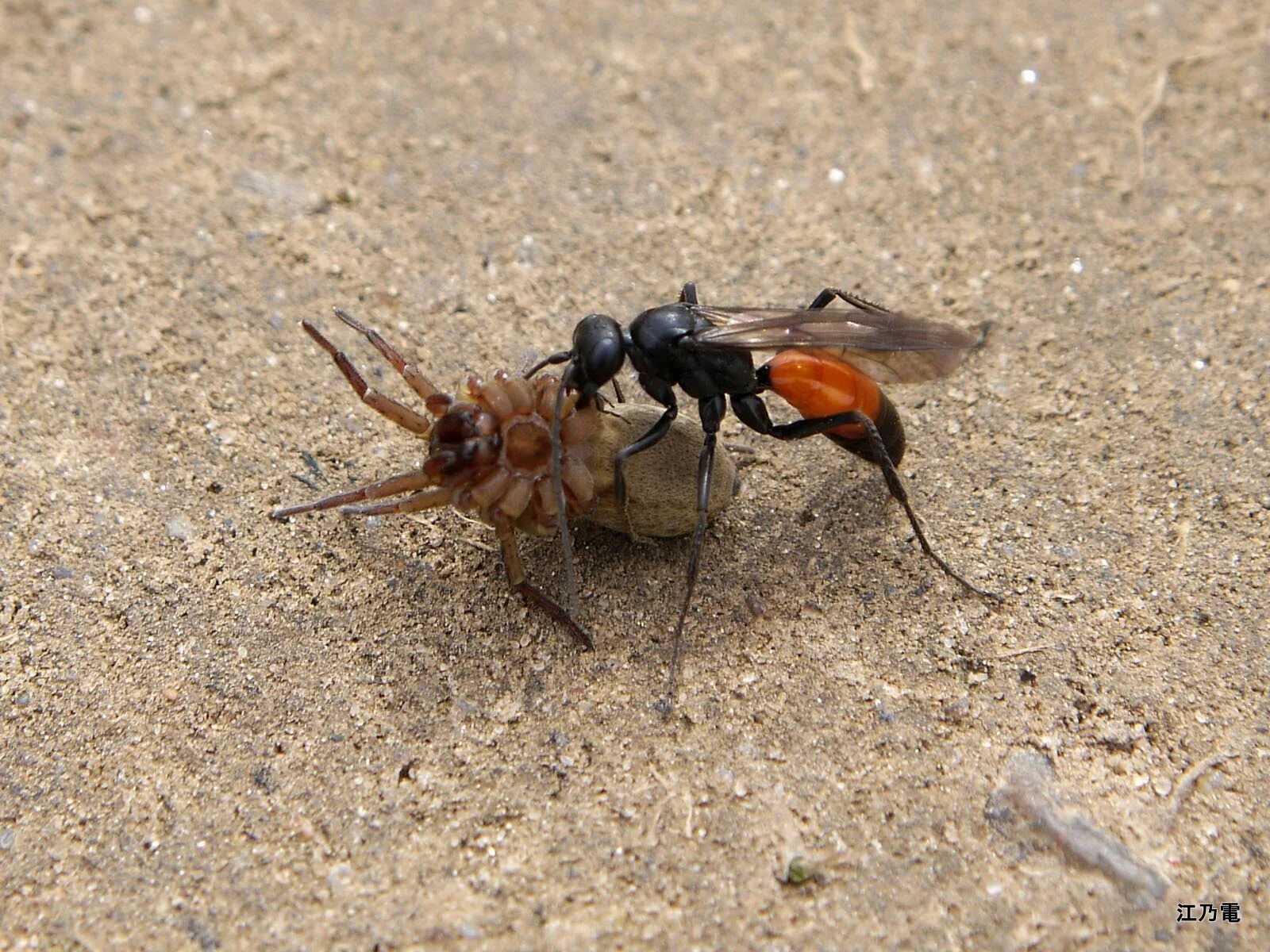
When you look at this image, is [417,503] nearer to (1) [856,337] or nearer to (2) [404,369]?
(2) [404,369]

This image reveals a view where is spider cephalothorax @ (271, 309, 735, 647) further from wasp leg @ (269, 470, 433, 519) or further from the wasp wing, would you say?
the wasp wing

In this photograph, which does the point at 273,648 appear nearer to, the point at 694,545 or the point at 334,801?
the point at 334,801

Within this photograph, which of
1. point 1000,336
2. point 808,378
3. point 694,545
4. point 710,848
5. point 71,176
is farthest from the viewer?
point 71,176

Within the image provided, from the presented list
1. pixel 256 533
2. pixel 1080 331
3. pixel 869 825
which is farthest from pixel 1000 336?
pixel 256 533

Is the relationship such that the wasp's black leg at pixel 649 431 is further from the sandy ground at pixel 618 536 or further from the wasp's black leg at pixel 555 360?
the sandy ground at pixel 618 536

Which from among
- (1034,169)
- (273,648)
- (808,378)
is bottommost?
(273,648)

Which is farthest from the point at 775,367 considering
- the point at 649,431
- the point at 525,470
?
the point at 525,470

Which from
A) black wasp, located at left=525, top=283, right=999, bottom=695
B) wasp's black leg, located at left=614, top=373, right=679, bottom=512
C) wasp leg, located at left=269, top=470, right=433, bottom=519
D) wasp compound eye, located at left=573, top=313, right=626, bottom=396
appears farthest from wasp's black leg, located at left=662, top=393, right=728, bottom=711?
wasp leg, located at left=269, top=470, right=433, bottom=519
